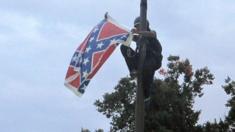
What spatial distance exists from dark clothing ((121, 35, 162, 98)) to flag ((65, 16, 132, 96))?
8.4 inches

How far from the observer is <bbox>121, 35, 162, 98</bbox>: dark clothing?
898 cm

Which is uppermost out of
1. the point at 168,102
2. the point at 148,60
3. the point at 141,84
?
the point at 168,102

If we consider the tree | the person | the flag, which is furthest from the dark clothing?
the tree

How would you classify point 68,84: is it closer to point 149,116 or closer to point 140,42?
point 140,42

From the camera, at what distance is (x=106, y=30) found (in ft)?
30.0

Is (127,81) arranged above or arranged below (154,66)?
above

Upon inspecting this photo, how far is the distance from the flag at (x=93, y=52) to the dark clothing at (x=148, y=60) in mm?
214

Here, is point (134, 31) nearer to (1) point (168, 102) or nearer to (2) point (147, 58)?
(2) point (147, 58)

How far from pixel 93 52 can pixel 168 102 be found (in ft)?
102

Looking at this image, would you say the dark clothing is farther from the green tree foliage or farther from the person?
the green tree foliage

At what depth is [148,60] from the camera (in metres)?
9.02

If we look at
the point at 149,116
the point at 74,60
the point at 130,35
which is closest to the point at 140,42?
the point at 130,35

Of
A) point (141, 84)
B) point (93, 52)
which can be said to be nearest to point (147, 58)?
point (141, 84)

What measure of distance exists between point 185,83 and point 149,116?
3.85m
